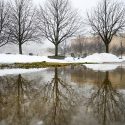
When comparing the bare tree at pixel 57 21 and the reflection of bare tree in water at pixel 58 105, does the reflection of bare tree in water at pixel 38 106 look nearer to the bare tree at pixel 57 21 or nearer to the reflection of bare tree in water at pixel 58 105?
the reflection of bare tree in water at pixel 58 105

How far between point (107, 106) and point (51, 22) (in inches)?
1680

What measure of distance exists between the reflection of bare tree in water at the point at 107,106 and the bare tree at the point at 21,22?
37422mm

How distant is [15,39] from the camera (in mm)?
47562

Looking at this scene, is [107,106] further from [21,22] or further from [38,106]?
[21,22]

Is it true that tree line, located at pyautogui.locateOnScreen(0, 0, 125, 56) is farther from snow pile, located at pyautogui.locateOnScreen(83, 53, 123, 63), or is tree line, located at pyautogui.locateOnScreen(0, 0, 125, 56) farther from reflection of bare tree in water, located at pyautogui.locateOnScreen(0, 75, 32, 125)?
reflection of bare tree in water, located at pyautogui.locateOnScreen(0, 75, 32, 125)

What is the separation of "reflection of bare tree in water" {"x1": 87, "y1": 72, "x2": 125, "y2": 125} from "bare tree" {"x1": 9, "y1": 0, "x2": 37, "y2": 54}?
37422mm

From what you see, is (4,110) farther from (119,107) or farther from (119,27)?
(119,27)

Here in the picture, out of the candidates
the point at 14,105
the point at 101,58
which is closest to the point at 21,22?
the point at 101,58

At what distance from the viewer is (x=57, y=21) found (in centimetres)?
4809

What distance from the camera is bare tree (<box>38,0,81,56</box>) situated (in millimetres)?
48250

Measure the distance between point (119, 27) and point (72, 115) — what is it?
45.1 meters

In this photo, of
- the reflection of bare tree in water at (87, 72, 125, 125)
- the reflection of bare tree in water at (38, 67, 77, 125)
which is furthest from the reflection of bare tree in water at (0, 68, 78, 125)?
the reflection of bare tree in water at (87, 72, 125, 125)

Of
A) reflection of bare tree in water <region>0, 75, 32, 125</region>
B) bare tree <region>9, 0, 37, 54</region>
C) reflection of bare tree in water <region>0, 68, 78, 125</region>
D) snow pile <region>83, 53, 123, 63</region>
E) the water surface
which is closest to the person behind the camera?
the water surface

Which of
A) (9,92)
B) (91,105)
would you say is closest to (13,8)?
(9,92)
